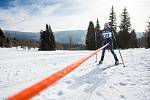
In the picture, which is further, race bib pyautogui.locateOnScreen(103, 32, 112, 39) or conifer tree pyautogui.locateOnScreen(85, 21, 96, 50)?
conifer tree pyautogui.locateOnScreen(85, 21, 96, 50)

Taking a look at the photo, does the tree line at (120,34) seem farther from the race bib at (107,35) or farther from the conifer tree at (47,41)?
the race bib at (107,35)

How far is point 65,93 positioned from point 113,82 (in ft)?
5.87

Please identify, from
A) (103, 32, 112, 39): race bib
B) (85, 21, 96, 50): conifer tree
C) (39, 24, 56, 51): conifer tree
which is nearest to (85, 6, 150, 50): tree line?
(85, 21, 96, 50): conifer tree

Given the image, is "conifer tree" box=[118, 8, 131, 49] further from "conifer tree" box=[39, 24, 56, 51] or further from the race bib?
the race bib

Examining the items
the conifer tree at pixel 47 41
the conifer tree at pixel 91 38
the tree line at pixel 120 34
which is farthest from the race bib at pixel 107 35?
the conifer tree at pixel 47 41

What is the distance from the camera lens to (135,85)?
6344 mm

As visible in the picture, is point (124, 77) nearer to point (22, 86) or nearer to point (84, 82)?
point (84, 82)

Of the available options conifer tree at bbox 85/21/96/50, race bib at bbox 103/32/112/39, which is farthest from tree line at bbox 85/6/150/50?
race bib at bbox 103/32/112/39

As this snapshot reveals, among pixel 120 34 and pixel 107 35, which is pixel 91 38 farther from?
pixel 107 35

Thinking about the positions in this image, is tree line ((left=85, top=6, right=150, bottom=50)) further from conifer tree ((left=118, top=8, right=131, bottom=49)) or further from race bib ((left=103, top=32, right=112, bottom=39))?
race bib ((left=103, top=32, right=112, bottom=39))

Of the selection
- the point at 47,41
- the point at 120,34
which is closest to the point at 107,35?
the point at 120,34

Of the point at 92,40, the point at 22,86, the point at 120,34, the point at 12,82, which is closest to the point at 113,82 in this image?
the point at 22,86

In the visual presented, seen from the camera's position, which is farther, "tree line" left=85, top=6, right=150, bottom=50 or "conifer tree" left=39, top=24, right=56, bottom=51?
"conifer tree" left=39, top=24, right=56, bottom=51

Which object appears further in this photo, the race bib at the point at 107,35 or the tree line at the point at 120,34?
the tree line at the point at 120,34
